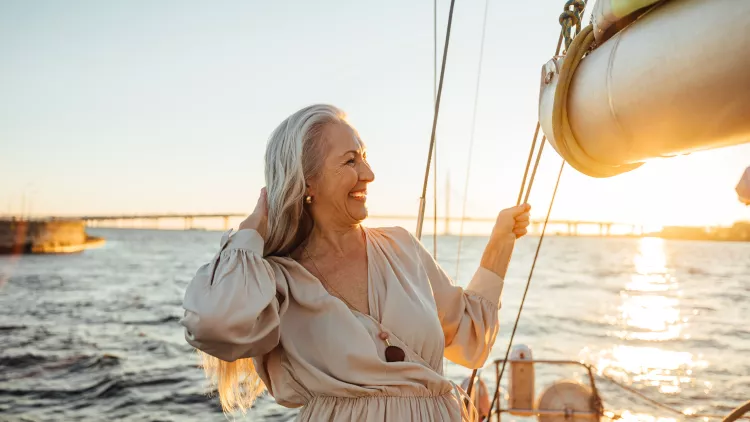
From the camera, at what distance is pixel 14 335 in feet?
47.1

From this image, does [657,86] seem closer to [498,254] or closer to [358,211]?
[358,211]

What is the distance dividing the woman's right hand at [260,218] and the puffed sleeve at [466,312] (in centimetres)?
46

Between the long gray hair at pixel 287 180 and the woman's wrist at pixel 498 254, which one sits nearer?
the long gray hair at pixel 287 180

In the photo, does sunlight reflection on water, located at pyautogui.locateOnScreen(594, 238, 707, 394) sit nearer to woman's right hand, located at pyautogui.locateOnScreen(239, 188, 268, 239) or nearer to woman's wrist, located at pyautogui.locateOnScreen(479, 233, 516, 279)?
woman's wrist, located at pyautogui.locateOnScreen(479, 233, 516, 279)

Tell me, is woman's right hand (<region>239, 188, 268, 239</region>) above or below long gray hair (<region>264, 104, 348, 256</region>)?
below

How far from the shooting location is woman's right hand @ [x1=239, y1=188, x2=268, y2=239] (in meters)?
1.72

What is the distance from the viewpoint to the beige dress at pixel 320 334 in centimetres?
154

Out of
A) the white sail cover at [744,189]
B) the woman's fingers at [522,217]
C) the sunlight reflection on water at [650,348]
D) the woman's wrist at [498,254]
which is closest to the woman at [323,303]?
the woman's wrist at [498,254]

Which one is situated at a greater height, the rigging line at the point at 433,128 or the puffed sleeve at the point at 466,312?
the rigging line at the point at 433,128

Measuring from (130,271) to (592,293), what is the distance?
24938 mm

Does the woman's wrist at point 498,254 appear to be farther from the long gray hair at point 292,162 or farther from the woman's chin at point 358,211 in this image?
the long gray hair at point 292,162

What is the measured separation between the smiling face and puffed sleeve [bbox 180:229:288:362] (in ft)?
0.72

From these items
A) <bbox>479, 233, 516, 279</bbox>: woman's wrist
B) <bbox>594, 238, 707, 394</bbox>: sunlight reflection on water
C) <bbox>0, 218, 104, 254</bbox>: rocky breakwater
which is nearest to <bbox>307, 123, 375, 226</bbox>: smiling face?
<bbox>479, 233, 516, 279</bbox>: woman's wrist

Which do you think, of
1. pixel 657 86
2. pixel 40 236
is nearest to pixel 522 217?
pixel 657 86
